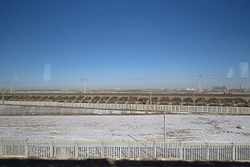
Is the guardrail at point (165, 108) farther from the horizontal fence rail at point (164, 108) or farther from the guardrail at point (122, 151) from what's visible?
the guardrail at point (122, 151)

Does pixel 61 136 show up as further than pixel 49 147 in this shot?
Yes

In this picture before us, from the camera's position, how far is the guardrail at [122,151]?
13.0 meters

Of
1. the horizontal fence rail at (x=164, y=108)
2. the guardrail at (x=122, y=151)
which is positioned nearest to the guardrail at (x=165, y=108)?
the horizontal fence rail at (x=164, y=108)

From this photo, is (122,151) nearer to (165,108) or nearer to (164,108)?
(164,108)

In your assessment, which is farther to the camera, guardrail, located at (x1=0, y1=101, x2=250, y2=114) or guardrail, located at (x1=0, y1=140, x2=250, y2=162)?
guardrail, located at (x1=0, y1=101, x2=250, y2=114)

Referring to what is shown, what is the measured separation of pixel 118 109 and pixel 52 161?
2862 centimetres

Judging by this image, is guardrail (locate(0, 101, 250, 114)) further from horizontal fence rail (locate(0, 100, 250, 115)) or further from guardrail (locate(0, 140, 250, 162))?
guardrail (locate(0, 140, 250, 162))

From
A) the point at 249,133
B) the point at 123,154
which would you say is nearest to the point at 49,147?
the point at 123,154

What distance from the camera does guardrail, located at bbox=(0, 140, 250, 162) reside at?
13.0m

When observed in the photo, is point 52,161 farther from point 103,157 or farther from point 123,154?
point 123,154

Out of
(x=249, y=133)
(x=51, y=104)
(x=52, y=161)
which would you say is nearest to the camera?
(x=52, y=161)

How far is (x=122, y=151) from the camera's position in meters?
13.2

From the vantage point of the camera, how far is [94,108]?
42219 mm

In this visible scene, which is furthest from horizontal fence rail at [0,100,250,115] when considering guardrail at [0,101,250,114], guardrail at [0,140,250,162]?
guardrail at [0,140,250,162]
